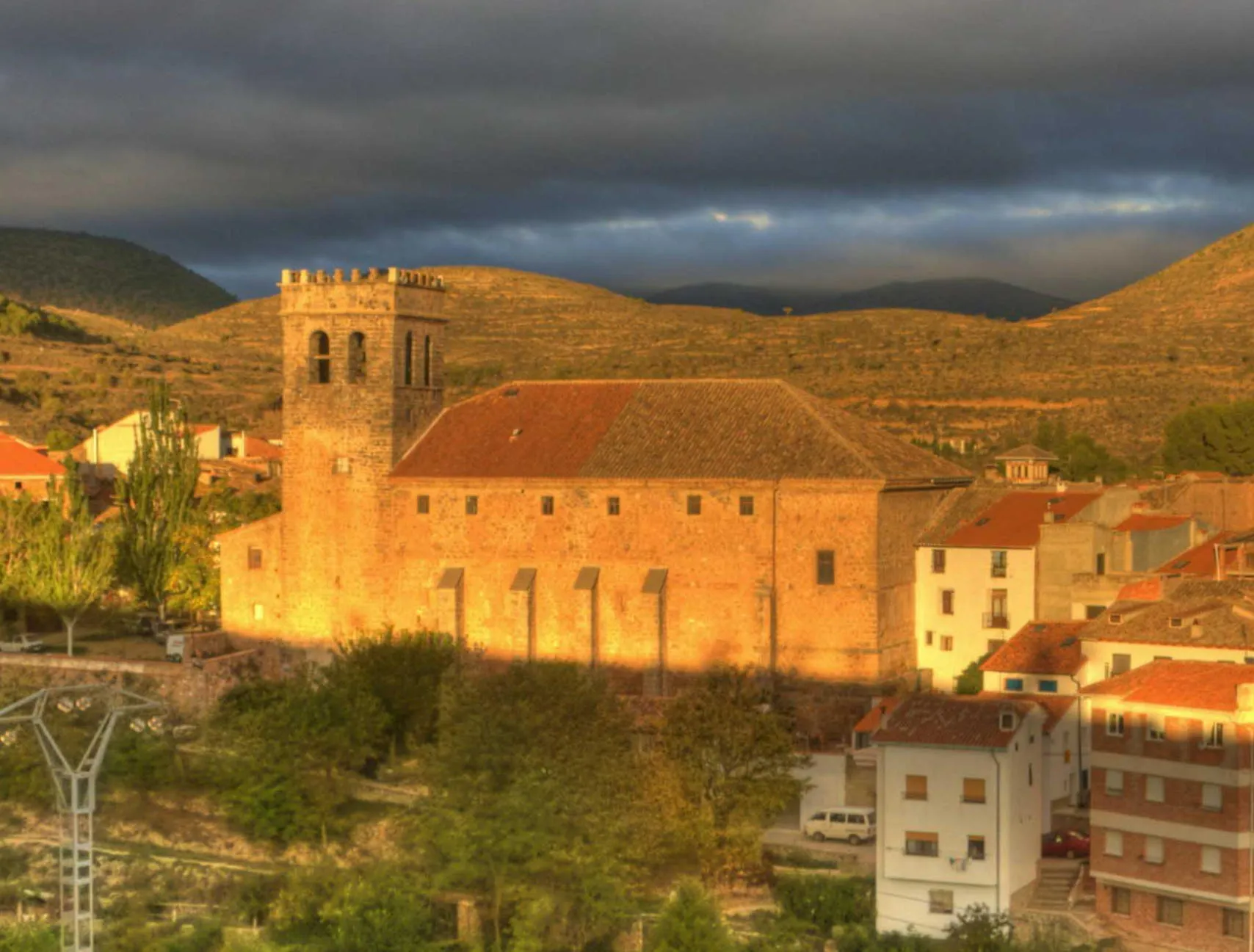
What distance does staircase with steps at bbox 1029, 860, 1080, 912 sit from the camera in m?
36.1

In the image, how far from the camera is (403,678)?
4550cm

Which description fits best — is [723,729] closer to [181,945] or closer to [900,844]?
[900,844]

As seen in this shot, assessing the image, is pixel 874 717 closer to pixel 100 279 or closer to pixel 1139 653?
pixel 1139 653

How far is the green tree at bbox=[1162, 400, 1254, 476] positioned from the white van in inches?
1216

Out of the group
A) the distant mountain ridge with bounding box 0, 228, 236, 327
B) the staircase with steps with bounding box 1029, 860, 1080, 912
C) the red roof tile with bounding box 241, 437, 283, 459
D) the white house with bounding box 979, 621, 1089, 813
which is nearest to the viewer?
the staircase with steps with bounding box 1029, 860, 1080, 912

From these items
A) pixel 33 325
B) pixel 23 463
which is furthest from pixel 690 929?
pixel 33 325

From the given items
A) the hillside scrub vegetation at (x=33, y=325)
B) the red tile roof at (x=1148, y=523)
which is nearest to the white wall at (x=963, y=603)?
the red tile roof at (x=1148, y=523)

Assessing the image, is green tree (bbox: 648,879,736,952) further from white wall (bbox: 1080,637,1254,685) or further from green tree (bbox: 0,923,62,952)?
green tree (bbox: 0,923,62,952)

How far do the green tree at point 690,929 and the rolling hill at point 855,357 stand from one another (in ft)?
146

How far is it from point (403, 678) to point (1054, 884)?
16149 millimetres

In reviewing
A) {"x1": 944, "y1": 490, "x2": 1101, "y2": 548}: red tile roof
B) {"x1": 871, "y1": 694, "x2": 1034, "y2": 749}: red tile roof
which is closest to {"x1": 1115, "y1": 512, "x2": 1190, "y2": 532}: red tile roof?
{"x1": 944, "y1": 490, "x2": 1101, "y2": 548}: red tile roof

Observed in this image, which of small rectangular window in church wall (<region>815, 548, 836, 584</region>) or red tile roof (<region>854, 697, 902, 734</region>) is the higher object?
small rectangular window in church wall (<region>815, 548, 836, 584</region>)

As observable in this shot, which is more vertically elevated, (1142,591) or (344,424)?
(344,424)

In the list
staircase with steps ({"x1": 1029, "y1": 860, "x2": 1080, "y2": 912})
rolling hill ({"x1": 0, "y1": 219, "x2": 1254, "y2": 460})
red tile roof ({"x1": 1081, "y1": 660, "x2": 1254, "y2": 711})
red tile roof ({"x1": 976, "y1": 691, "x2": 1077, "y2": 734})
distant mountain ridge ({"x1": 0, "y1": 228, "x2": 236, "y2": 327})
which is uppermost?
distant mountain ridge ({"x1": 0, "y1": 228, "x2": 236, "y2": 327})
